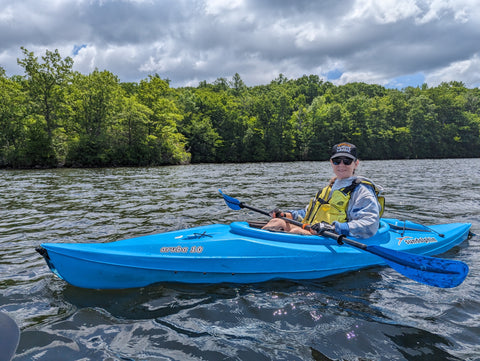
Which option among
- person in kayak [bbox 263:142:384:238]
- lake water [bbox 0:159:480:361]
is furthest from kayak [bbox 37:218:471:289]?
person in kayak [bbox 263:142:384:238]

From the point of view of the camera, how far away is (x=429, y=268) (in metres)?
3.11

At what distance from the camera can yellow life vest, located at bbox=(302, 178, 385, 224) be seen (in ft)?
13.4

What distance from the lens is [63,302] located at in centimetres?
312

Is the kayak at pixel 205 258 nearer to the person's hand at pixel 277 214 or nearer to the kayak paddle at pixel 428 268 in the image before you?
the kayak paddle at pixel 428 268

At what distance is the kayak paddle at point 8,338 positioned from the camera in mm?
1482

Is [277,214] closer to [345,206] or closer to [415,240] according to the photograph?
[345,206]

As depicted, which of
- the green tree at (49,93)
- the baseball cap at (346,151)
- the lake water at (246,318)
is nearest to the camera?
the lake water at (246,318)

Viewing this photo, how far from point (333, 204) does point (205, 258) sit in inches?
71.6

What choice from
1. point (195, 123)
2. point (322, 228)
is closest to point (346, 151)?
point (322, 228)

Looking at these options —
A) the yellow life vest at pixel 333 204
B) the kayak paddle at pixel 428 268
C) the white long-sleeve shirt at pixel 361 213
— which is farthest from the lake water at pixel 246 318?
the yellow life vest at pixel 333 204

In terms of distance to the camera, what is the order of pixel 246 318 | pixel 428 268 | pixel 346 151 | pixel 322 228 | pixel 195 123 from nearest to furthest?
pixel 246 318 < pixel 428 268 < pixel 322 228 < pixel 346 151 < pixel 195 123

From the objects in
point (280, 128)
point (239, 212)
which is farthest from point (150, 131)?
point (239, 212)

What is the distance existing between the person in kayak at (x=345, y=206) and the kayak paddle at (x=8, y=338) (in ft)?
9.36

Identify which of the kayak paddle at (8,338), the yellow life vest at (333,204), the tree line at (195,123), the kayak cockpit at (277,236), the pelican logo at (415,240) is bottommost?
the pelican logo at (415,240)
